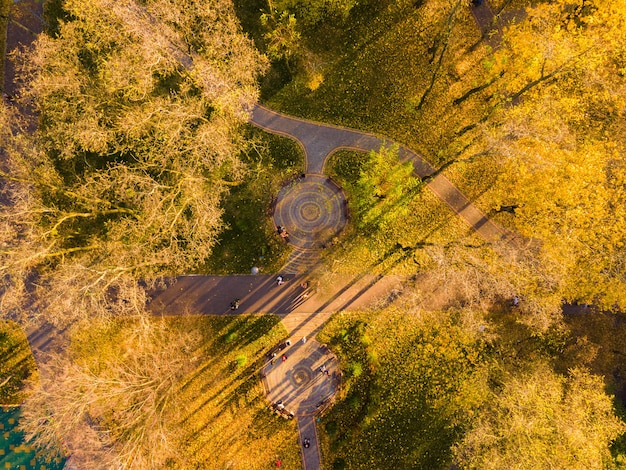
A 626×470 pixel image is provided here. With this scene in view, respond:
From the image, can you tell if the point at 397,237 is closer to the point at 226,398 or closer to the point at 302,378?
the point at 302,378

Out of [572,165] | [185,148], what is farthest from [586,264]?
[185,148]

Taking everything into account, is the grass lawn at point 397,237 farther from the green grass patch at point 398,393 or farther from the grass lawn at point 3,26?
the grass lawn at point 3,26

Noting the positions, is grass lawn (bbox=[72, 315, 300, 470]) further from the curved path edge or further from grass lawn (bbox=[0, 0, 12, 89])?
grass lawn (bbox=[0, 0, 12, 89])

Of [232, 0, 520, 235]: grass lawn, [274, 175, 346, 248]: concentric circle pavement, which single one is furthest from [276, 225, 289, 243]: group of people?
[232, 0, 520, 235]: grass lawn

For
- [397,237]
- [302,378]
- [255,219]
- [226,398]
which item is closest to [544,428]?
[397,237]

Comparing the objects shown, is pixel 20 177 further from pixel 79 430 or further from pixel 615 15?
pixel 615 15
